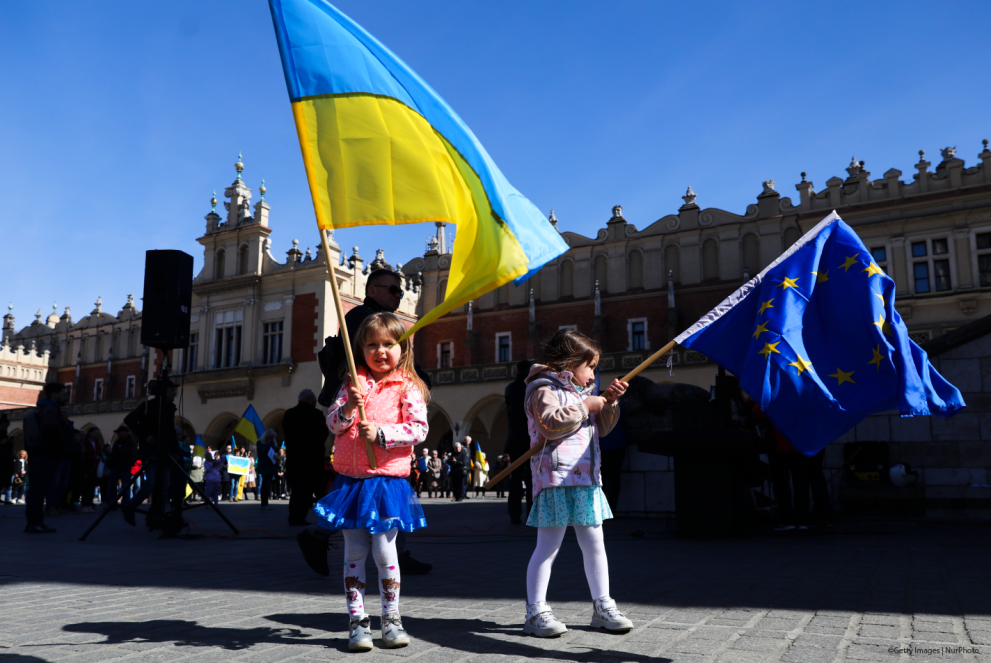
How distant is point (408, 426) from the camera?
312 centimetres

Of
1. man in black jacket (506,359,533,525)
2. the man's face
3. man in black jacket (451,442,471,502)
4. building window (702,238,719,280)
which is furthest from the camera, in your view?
building window (702,238,719,280)

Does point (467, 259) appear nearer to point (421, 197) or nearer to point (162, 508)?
point (421, 197)

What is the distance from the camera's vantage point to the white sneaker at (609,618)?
10.1ft

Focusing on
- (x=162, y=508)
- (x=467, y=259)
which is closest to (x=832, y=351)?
(x=467, y=259)

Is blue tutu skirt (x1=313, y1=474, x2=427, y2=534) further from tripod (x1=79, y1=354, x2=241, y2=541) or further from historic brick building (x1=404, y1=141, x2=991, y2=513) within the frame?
historic brick building (x1=404, y1=141, x2=991, y2=513)

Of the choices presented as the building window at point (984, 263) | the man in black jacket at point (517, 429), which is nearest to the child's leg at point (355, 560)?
the man in black jacket at point (517, 429)

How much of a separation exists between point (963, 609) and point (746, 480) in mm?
4849

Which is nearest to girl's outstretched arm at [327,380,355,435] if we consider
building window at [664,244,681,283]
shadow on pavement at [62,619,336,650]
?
shadow on pavement at [62,619,336,650]

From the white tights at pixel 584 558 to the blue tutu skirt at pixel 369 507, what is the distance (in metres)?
0.52

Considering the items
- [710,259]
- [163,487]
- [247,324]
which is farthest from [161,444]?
[247,324]

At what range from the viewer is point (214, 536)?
780cm

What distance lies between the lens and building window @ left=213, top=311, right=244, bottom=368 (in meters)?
37.5

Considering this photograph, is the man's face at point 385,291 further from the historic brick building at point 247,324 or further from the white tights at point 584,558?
the historic brick building at point 247,324

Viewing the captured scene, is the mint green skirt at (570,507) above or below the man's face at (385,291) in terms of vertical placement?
below
